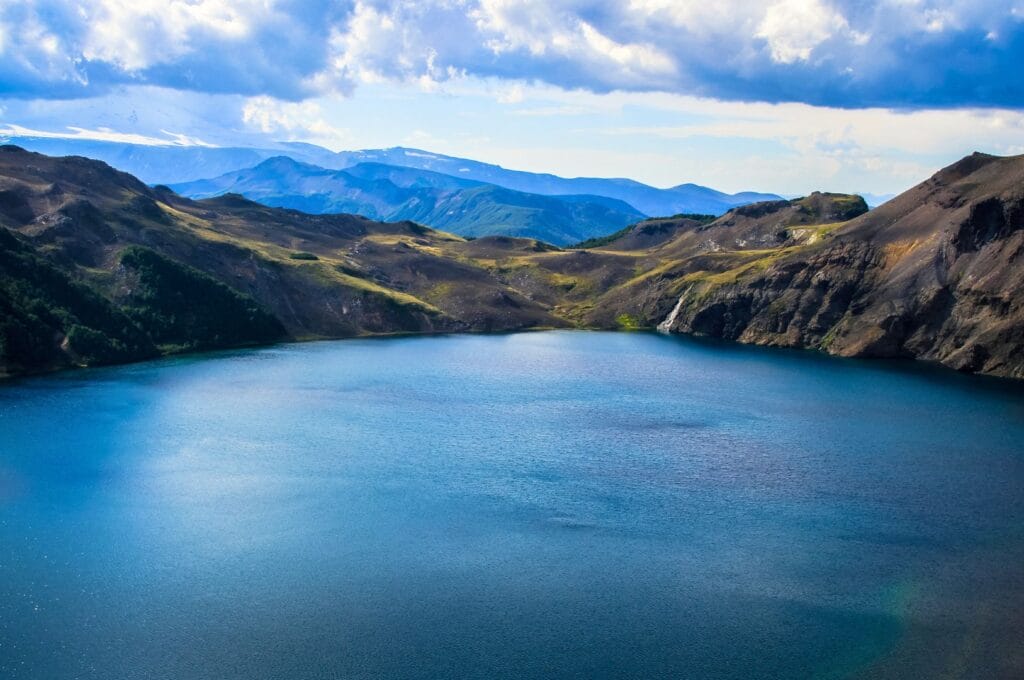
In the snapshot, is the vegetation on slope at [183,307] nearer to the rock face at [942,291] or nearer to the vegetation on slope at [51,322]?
the vegetation on slope at [51,322]

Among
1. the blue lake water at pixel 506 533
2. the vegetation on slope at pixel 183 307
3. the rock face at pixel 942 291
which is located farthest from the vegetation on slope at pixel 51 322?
the rock face at pixel 942 291

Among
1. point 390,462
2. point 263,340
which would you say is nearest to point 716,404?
point 390,462

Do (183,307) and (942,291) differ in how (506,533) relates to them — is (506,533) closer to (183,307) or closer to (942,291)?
(183,307)

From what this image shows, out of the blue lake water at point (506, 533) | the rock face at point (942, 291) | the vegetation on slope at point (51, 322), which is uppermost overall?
the rock face at point (942, 291)

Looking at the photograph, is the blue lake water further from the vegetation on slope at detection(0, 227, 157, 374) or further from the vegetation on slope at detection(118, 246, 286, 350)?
the vegetation on slope at detection(118, 246, 286, 350)

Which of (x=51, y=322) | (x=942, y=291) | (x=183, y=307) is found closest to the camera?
(x=51, y=322)

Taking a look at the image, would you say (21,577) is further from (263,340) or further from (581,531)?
(263,340)

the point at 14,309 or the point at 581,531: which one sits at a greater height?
the point at 14,309

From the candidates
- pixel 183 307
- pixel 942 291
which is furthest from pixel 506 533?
pixel 942 291
